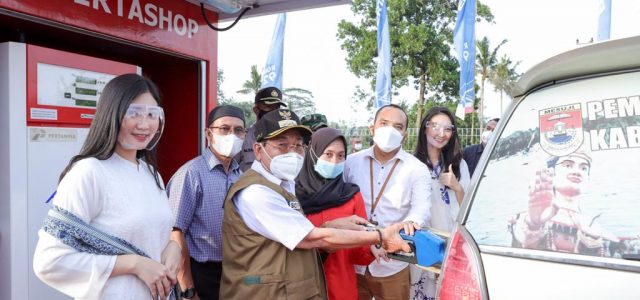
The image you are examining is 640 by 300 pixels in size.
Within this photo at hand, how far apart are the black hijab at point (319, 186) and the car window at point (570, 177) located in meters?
1.49

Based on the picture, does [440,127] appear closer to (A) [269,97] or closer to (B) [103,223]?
(A) [269,97]

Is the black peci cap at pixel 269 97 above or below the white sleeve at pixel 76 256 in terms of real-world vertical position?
above

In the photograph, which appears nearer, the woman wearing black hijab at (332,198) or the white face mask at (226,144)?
the woman wearing black hijab at (332,198)

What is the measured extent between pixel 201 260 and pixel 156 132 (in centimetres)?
102

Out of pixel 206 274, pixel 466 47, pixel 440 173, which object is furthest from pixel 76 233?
pixel 466 47

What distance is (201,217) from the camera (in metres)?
2.74

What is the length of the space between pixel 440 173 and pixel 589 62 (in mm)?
2406

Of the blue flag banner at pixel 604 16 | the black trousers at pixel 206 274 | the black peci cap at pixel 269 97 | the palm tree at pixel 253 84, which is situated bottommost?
the black trousers at pixel 206 274

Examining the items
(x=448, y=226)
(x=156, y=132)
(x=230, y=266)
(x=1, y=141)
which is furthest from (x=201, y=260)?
(x=448, y=226)

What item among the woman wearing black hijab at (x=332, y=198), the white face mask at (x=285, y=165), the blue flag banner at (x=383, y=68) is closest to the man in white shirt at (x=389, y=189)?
the woman wearing black hijab at (x=332, y=198)

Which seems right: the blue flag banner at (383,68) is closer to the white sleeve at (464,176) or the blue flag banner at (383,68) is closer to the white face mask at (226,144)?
the white sleeve at (464,176)

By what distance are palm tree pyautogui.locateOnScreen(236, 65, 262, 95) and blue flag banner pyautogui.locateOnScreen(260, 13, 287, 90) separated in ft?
98.8

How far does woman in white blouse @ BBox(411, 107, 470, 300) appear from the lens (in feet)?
11.5

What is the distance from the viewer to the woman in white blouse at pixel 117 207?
163cm
